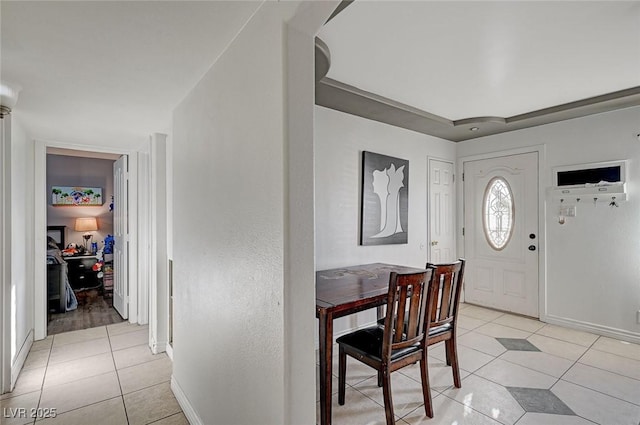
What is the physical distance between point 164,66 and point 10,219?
180 cm

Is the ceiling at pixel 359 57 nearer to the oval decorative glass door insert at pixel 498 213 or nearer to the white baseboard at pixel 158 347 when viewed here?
the oval decorative glass door insert at pixel 498 213

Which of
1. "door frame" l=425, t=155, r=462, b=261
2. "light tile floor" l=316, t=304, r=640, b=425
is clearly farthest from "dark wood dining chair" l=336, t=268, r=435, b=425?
"door frame" l=425, t=155, r=462, b=261

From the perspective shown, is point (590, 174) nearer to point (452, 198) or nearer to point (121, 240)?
point (452, 198)

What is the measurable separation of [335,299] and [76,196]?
6102 millimetres

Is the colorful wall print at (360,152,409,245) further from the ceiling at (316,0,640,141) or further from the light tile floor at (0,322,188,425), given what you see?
the light tile floor at (0,322,188,425)

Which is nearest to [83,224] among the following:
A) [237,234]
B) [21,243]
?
[21,243]

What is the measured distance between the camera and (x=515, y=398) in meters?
2.32

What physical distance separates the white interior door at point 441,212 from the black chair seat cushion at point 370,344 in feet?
7.59

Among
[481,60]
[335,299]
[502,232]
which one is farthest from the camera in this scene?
[502,232]

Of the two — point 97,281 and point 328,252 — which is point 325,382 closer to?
point 328,252

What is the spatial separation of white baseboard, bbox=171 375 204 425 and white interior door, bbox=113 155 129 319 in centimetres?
218

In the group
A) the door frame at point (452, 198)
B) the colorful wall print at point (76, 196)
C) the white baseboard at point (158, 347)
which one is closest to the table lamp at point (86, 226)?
the colorful wall print at point (76, 196)

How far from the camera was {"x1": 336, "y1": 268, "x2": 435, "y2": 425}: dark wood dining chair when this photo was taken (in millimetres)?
1927

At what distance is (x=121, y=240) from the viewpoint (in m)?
4.40
